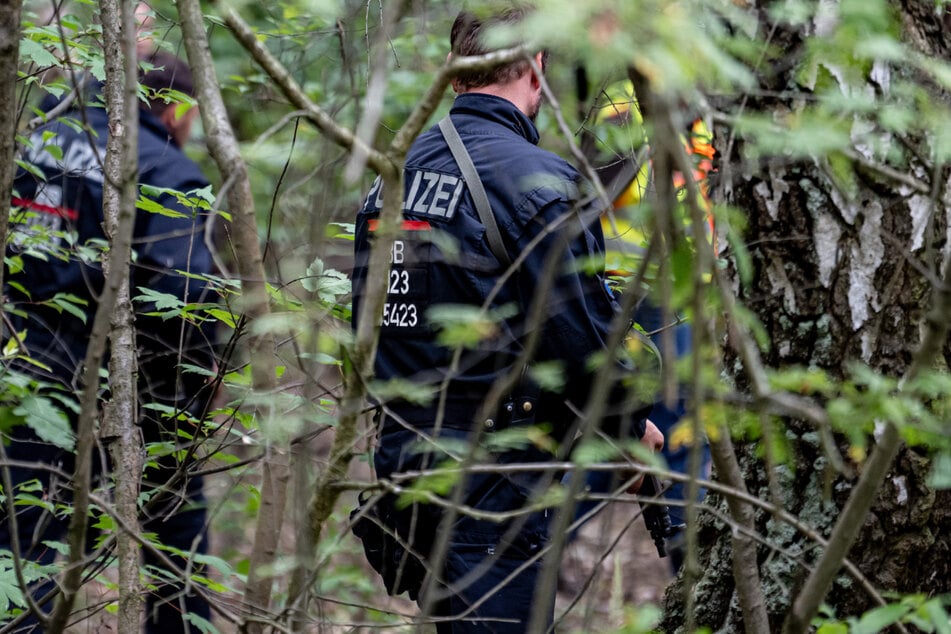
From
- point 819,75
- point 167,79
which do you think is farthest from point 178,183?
point 819,75

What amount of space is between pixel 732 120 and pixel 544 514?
149 cm

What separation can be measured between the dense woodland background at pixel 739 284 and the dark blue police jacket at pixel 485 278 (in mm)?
172

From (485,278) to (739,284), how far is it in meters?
0.63

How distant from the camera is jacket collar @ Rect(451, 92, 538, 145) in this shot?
8.95 feet

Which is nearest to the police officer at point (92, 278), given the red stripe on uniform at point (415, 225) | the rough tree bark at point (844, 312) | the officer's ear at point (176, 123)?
the officer's ear at point (176, 123)

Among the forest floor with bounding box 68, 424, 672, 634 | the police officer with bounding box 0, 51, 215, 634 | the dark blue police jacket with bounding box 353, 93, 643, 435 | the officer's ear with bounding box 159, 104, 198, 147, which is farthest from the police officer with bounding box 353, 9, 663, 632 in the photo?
the officer's ear with bounding box 159, 104, 198, 147

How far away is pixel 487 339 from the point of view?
240 centimetres

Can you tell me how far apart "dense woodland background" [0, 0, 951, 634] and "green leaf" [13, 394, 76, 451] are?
17 cm

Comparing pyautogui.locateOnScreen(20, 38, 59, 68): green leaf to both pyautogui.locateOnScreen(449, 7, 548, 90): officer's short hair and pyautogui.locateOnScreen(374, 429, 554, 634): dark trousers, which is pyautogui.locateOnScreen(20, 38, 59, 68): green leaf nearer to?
pyautogui.locateOnScreen(449, 7, 548, 90): officer's short hair

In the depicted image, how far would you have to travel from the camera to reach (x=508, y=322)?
8.21 feet

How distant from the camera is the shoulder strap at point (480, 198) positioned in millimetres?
2496

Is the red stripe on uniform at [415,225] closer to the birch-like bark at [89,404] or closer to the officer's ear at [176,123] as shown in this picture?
the birch-like bark at [89,404]

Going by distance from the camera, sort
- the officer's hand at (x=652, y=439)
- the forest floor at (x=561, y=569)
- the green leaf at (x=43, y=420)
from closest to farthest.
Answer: the green leaf at (x=43, y=420)
the officer's hand at (x=652, y=439)
the forest floor at (x=561, y=569)

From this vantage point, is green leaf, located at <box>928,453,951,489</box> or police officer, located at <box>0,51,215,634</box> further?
police officer, located at <box>0,51,215,634</box>
